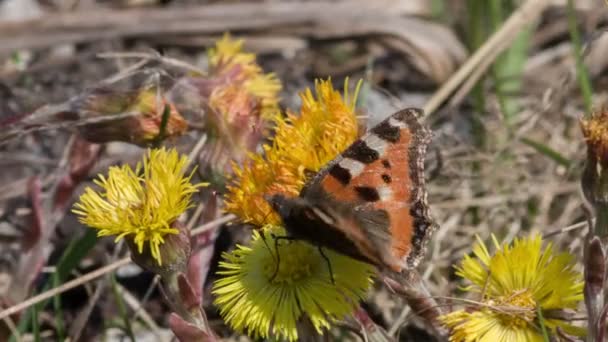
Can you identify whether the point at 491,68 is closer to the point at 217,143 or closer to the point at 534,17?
the point at 534,17

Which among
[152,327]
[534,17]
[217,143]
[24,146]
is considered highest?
→ [534,17]

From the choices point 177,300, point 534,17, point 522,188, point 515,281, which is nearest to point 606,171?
point 515,281

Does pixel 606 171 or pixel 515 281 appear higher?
pixel 606 171

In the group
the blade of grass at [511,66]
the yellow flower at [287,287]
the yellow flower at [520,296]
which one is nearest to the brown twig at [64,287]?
the yellow flower at [287,287]

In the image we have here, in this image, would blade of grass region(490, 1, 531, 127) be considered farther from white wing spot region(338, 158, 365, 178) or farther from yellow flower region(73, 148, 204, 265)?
yellow flower region(73, 148, 204, 265)

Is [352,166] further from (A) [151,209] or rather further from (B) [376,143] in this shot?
(A) [151,209]

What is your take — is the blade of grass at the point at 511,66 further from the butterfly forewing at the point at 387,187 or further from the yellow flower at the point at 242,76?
the butterfly forewing at the point at 387,187
